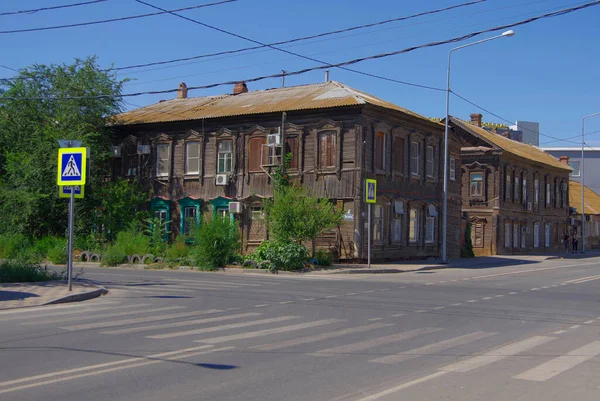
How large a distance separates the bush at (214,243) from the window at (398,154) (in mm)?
9815

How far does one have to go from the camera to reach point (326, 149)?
106 ft

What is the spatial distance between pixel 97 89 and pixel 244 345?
1116 inches

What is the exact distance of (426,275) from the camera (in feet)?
88.5

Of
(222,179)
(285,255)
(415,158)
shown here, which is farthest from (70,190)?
(415,158)

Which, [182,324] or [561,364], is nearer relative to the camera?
[561,364]

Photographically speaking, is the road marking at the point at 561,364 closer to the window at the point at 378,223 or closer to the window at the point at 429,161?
the window at the point at 378,223

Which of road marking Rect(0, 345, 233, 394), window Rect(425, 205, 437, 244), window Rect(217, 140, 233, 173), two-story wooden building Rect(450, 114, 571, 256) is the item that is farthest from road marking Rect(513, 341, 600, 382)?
two-story wooden building Rect(450, 114, 571, 256)

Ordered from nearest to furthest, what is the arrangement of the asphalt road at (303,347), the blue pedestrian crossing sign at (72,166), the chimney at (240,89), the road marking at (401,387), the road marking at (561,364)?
1. the road marking at (401,387)
2. the asphalt road at (303,347)
3. the road marking at (561,364)
4. the blue pedestrian crossing sign at (72,166)
5. the chimney at (240,89)

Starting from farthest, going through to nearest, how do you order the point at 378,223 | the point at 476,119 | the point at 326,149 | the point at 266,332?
1. the point at 476,119
2. the point at 378,223
3. the point at 326,149
4. the point at 266,332

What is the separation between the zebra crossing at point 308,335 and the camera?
30.6ft

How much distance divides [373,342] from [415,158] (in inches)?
1024

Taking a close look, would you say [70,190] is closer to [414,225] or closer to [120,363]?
[120,363]

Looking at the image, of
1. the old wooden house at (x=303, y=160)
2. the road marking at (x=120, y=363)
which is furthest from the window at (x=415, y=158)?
the road marking at (x=120, y=363)

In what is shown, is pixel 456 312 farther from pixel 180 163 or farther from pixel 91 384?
pixel 180 163
